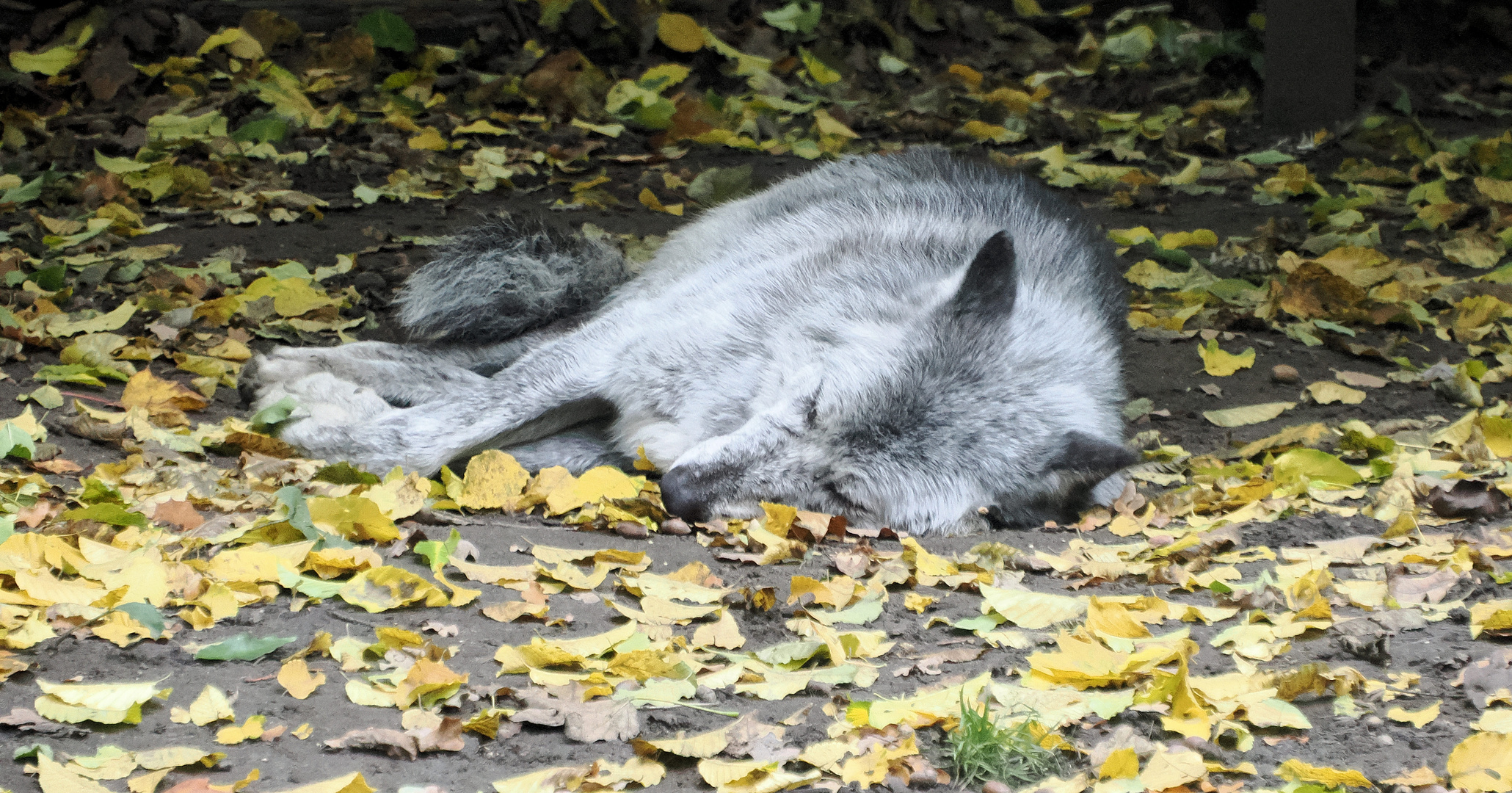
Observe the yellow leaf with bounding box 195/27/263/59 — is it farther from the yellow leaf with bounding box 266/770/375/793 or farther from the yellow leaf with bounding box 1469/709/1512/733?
the yellow leaf with bounding box 1469/709/1512/733

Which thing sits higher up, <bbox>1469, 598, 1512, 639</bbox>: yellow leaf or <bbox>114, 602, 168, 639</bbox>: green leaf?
<bbox>114, 602, 168, 639</bbox>: green leaf

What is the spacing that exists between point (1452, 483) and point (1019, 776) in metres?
2.07

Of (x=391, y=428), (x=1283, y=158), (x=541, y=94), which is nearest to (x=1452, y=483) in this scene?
(x=391, y=428)

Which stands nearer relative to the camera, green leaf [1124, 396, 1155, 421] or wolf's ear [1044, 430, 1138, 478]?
wolf's ear [1044, 430, 1138, 478]

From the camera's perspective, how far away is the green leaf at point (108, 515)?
3.15m

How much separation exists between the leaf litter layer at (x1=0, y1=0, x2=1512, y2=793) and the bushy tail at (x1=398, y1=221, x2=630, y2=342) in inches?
23.9

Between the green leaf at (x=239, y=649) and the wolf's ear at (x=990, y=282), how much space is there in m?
2.15

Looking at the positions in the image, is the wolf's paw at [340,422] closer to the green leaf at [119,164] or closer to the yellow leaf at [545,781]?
the yellow leaf at [545,781]

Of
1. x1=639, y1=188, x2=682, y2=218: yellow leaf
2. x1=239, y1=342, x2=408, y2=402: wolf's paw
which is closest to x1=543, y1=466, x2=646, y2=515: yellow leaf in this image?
x1=239, y1=342, x2=408, y2=402: wolf's paw

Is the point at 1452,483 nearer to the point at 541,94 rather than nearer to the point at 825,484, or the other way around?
the point at 825,484

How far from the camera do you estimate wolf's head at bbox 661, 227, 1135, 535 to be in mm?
3586

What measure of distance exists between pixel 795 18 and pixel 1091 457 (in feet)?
18.6

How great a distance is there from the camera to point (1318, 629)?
283 centimetres

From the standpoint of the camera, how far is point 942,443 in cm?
374
